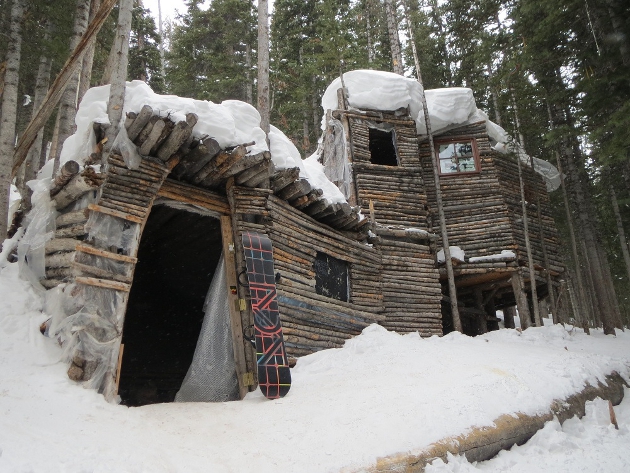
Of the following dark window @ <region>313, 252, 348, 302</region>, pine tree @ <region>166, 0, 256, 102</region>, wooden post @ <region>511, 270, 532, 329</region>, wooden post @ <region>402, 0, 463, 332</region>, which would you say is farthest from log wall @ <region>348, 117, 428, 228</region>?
pine tree @ <region>166, 0, 256, 102</region>

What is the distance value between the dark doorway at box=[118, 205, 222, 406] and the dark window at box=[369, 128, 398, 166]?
7794mm

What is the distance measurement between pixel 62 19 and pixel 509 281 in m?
14.5

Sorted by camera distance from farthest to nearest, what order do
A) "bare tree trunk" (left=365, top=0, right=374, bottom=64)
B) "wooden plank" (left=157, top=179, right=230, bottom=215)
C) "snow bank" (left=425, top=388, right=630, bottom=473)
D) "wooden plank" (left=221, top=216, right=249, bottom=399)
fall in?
"bare tree trunk" (left=365, top=0, right=374, bottom=64), "wooden plank" (left=157, top=179, right=230, bottom=215), "wooden plank" (left=221, top=216, right=249, bottom=399), "snow bank" (left=425, top=388, right=630, bottom=473)

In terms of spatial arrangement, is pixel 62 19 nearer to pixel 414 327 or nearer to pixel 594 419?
pixel 414 327

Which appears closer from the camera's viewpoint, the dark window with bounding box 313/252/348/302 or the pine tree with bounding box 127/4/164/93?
the dark window with bounding box 313/252/348/302

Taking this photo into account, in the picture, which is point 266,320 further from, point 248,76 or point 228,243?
point 248,76

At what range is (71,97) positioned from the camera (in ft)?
31.1

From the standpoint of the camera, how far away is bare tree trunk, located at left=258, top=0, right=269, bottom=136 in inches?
373

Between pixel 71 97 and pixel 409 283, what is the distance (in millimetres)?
9070

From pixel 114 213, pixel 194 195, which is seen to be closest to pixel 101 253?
pixel 114 213

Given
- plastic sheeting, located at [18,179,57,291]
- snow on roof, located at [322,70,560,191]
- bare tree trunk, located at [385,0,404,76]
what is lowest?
plastic sheeting, located at [18,179,57,291]

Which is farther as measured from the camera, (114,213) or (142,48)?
(142,48)

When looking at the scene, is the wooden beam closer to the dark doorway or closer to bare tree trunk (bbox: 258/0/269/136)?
bare tree trunk (bbox: 258/0/269/136)

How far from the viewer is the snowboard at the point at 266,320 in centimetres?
614
